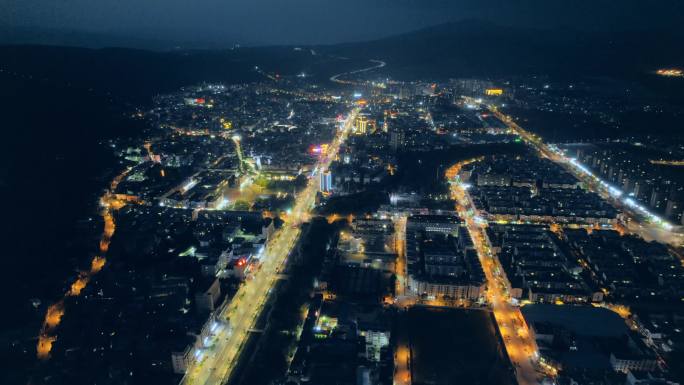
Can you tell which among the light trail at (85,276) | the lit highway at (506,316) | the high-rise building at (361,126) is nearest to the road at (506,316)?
the lit highway at (506,316)

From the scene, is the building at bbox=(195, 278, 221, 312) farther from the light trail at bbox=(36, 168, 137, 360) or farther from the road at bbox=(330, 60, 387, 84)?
the road at bbox=(330, 60, 387, 84)

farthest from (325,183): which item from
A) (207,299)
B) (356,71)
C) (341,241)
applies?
(356,71)

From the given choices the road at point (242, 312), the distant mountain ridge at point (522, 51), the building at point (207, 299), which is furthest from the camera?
the distant mountain ridge at point (522, 51)

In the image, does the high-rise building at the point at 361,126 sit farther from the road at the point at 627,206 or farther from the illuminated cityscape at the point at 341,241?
the road at the point at 627,206

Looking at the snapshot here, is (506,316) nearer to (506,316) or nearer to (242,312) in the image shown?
(506,316)

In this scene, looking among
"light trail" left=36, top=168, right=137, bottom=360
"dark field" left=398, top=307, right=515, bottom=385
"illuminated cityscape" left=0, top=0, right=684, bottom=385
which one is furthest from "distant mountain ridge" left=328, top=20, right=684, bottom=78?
"light trail" left=36, top=168, right=137, bottom=360
